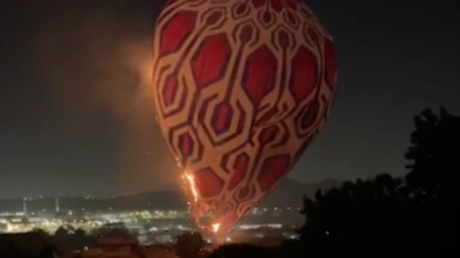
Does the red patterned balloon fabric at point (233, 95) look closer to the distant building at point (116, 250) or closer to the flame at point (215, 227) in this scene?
the flame at point (215, 227)

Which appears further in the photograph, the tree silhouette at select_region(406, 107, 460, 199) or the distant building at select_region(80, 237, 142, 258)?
the distant building at select_region(80, 237, 142, 258)

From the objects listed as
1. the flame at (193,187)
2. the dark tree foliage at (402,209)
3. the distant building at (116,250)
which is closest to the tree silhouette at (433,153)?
the dark tree foliage at (402,209)

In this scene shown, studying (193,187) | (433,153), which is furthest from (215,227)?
(433,153)

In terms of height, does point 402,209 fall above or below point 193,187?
below

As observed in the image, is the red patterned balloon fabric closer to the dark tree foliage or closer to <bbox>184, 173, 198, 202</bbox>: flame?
<bbox>184, 173, 198, 202</bbox>: flame

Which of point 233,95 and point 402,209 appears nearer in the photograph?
point 402,209

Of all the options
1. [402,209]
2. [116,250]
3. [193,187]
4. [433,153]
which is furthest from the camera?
[116,250]

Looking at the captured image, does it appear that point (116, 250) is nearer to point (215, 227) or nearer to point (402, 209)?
point (215, 227)

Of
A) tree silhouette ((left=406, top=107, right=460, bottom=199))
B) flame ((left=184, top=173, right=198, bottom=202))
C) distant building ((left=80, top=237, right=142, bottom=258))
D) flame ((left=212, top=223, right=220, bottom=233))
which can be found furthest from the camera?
distant building ((left=80, top=237, right=142, bottom=258))

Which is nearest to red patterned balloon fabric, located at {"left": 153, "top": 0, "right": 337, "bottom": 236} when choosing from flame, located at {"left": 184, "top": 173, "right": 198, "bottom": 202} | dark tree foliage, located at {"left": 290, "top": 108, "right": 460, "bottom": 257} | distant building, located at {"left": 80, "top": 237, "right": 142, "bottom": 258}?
flame, located at {"left": 184, "top": 173, "right": 198, "bottom": 202}
